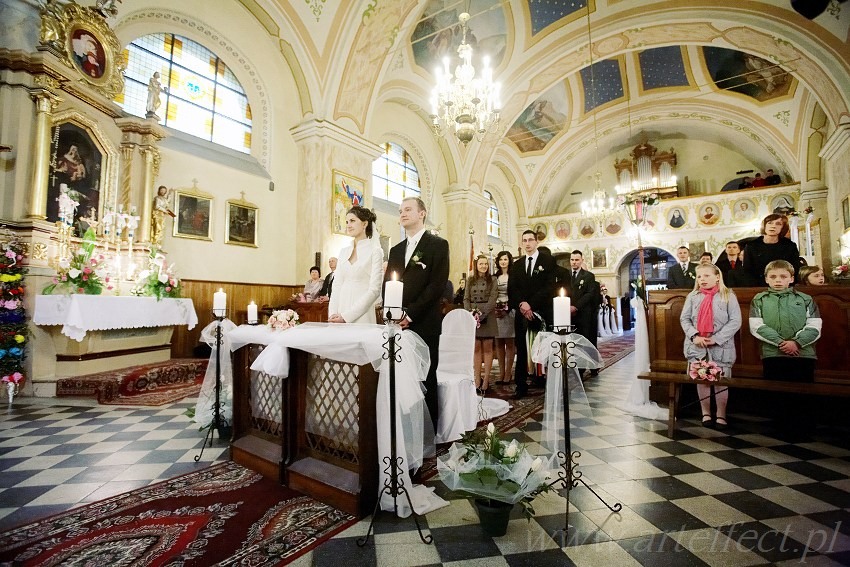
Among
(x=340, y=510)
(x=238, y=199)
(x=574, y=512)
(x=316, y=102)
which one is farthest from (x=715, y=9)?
(x=340, y=510)

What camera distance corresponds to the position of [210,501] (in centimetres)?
217

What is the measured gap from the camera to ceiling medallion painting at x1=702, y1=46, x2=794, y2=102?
38.4ft

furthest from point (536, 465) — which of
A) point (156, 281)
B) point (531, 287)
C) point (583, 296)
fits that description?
point (156, 281)

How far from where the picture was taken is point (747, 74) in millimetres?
11812

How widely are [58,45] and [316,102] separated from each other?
14.0 ft

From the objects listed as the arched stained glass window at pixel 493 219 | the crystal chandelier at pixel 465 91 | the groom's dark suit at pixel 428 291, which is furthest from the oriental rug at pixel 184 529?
the arched stained glass window at pixel 493 219

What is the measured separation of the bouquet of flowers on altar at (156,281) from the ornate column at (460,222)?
8.91 metres

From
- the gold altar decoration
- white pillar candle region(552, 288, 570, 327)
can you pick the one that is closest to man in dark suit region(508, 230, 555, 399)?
white pillar candle region(552, 288, 570, 327)

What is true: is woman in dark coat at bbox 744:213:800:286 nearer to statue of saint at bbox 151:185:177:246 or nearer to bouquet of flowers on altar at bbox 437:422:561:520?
bouquet of flowers on altar at bbox 437:422:561:520

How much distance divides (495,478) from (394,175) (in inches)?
441

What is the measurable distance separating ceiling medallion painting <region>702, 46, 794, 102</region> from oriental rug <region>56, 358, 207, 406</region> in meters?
15.7

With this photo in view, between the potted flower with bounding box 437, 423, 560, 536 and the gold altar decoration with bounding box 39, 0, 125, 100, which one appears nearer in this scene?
the potted flower with bounding box 437, 423, 560, 536

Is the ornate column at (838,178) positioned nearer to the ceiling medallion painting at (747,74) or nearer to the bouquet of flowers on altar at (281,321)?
the ceiling medallion painting at (747,74)

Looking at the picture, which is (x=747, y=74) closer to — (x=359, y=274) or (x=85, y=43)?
(x=359, y=274)
